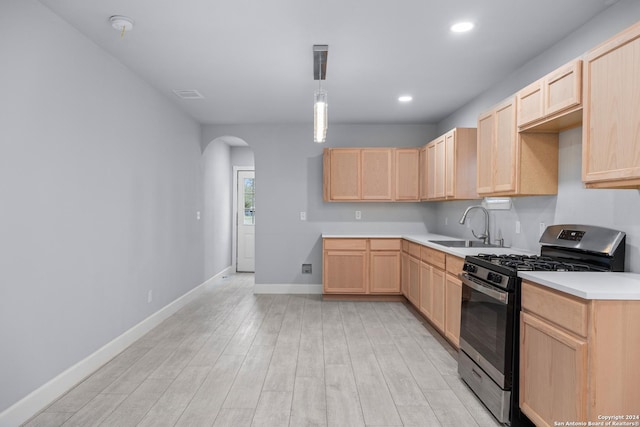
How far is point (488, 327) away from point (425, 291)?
1.62 metres

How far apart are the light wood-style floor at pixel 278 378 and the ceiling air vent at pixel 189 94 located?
2595 millimetres

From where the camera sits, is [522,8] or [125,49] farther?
[125,49]

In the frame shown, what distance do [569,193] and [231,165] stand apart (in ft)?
19.6

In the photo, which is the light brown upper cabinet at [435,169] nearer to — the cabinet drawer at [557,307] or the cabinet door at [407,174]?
the cabinet door at [407,174]

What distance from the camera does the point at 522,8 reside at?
7.85 feet

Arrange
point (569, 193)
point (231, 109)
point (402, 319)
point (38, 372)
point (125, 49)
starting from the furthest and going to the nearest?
1. point (231, 109)
2. point (402, 319)
3. point (125, 49)
4. point (569, 193)
5. point (38, 372)

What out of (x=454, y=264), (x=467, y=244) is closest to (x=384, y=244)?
(x=467, y=244)

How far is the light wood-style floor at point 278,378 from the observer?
2227 mm

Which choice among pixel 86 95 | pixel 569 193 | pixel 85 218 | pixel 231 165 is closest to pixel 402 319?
pixel 569 193

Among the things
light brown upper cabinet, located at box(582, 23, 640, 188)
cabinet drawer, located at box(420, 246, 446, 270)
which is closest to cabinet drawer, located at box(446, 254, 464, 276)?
cabinet drawer, located at box(420, 246, 446, 270)

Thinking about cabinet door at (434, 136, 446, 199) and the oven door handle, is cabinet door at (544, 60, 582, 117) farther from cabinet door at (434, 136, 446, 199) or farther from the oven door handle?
cabinet door at (434, 136, 446, 199)

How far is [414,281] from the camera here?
4.40 meters

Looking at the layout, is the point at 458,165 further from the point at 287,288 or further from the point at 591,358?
the point at 287,288

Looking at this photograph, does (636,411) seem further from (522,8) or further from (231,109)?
(231,109)
